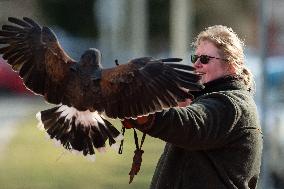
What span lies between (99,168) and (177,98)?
8.62m

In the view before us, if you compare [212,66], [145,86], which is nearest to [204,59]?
[212,66]

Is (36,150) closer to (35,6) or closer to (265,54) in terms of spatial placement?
(265,54)

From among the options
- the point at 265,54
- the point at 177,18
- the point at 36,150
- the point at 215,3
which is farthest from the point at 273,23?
the point at 215,3

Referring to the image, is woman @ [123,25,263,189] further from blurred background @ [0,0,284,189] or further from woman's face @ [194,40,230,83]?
blurred background @ [0,0,284,189]

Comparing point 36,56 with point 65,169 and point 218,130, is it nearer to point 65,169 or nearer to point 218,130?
point 218,130

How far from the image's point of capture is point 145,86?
4.05m

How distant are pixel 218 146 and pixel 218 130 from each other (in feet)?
0.47

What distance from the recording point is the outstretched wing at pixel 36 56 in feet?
13.7

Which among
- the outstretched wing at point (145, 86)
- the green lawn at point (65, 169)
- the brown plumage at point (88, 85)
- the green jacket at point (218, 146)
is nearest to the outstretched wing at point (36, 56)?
the brown plumage at point (88, 85)

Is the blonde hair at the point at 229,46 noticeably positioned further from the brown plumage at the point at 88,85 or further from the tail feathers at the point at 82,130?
the tail feathers at the point at 82,130

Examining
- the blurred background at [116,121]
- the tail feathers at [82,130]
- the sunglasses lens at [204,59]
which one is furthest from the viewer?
the blurred background at [116,121]

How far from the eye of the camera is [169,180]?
4.54 metres

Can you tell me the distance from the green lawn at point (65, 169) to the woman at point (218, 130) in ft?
15.8

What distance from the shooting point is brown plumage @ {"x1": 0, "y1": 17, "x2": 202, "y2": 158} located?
396cm
